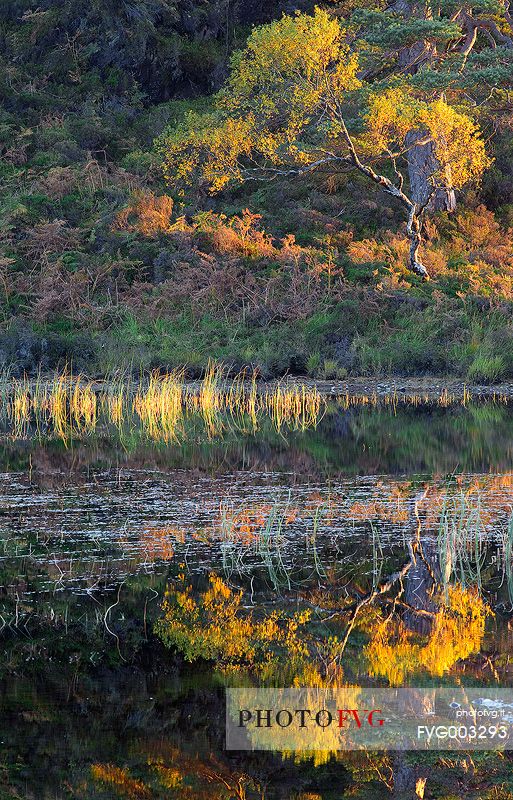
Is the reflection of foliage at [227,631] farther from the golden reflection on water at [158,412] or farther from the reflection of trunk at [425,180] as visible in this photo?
the reflection of trunk at [425,180]

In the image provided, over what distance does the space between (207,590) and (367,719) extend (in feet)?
8.17

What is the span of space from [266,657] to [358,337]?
62.0 ft

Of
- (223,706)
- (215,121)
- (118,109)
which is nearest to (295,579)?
(223,706)

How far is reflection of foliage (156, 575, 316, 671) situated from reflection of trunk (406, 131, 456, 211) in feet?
69.1

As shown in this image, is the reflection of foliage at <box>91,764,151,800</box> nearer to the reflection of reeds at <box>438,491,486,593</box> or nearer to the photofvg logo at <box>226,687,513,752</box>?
the photofvg logo at <box>226,687,513,752</box>

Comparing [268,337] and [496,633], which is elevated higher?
[268,337]

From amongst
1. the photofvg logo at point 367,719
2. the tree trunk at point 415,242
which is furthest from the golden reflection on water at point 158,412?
the photofvg logo at point 367,719

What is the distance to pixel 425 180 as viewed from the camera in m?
28.8

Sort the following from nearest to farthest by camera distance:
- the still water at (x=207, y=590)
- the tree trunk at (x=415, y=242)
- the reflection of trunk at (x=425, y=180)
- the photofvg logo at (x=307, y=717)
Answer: the still water at (x=207, y=590) < the photofvg logo at (x=307, y=717) < the tree trunk at (x=415, y=242) < the reflection of trunk at (x=425, y=180)

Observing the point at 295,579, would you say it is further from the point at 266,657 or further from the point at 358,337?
the point at 358,337

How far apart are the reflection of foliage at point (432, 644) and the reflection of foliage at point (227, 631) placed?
17.6 inches

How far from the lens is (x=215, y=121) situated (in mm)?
29781

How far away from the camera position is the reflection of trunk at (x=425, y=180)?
28.5 metres

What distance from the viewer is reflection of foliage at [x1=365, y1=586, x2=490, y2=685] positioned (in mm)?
6679
